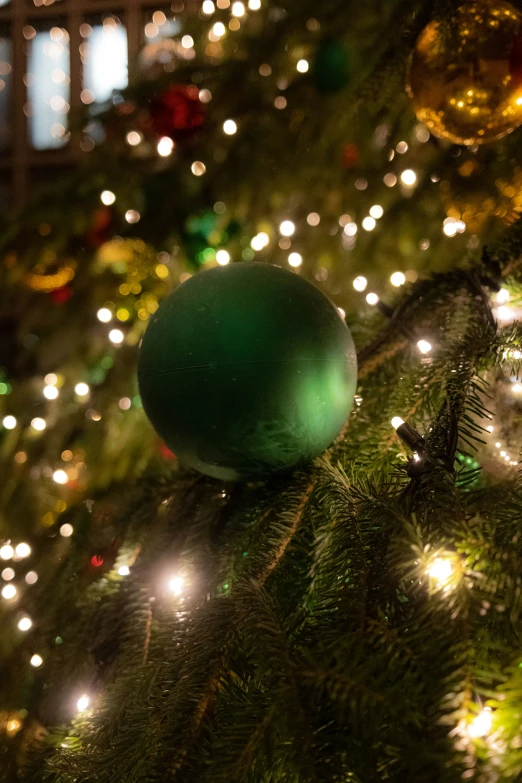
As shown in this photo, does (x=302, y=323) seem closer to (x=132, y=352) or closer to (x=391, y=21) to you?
(x=391, y=21)

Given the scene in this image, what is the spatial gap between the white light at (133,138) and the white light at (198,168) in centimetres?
21

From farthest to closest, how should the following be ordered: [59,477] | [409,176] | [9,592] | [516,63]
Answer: [59,477], [409,176], [9,592], [516,63]

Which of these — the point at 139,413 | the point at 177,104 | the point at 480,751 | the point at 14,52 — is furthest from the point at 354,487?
the point at 14,52

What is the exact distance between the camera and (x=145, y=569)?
0.58 m

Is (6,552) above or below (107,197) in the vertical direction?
below

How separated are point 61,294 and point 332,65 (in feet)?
3.12

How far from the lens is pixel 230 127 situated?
123 centimetres

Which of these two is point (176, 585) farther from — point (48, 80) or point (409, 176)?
point (48, 80)

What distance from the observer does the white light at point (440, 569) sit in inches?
13.0

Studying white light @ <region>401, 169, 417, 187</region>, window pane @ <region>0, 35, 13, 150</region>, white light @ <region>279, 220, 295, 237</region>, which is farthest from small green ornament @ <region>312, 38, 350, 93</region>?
window pane @ <region>0, 35, 13, 150</region>

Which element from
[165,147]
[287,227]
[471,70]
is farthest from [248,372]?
[165,147]

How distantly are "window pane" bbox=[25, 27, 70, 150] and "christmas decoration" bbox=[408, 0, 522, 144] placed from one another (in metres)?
2.22

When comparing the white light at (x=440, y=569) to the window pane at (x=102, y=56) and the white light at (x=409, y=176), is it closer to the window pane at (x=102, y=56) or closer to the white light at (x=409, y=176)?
the white light at (x=409, y=176)

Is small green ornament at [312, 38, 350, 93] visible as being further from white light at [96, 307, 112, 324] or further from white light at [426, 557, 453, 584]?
white light at [426, 557, 453, 584]
